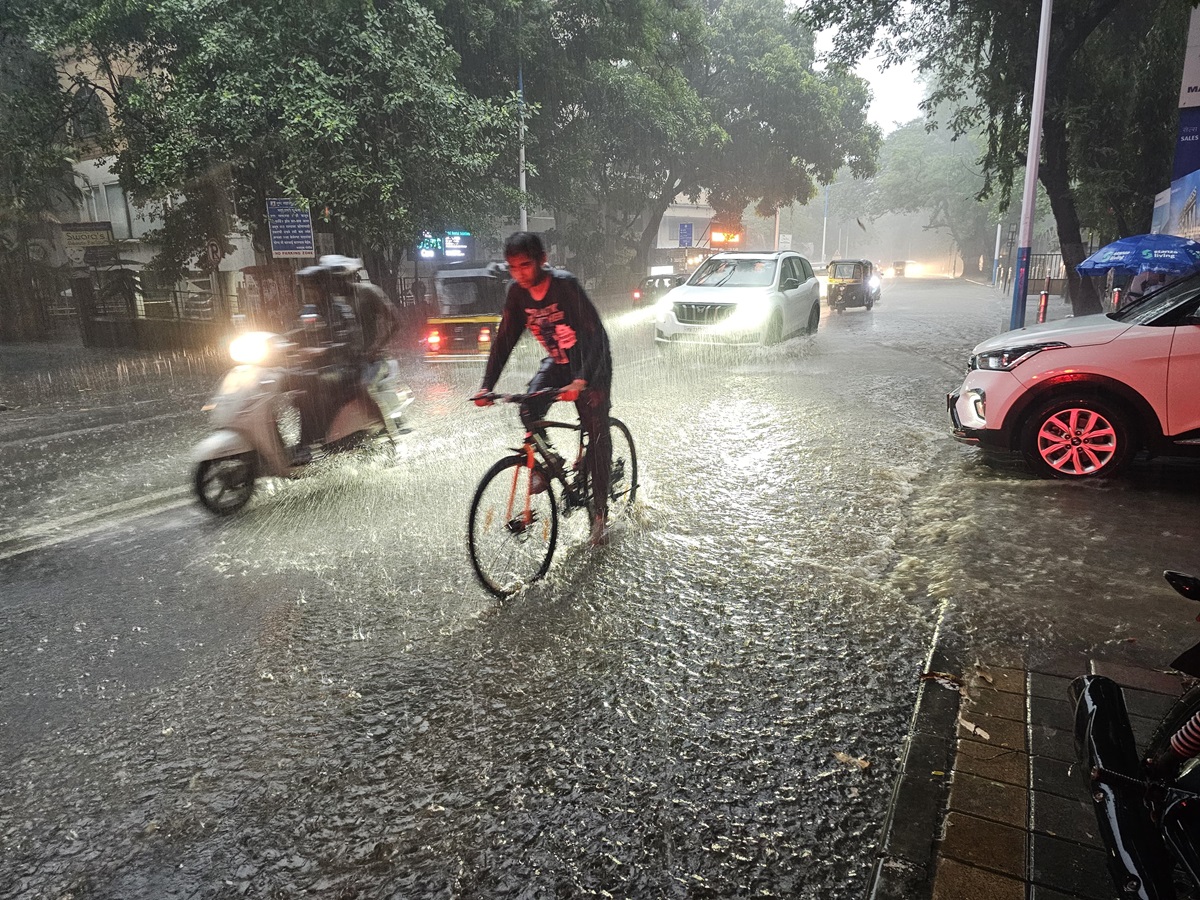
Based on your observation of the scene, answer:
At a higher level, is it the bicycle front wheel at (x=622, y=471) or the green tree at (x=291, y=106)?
the green tree at (x=291, y=106)

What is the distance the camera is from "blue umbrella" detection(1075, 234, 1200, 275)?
10344mm

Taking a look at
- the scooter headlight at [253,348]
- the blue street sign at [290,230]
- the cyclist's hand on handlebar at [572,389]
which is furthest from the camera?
the blue street sign at [290,230]

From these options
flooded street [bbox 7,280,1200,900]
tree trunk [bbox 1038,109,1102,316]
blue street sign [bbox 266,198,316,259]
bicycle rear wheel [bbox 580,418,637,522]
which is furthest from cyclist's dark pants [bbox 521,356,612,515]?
tree trunk [bbox 1038,109,1102,316]

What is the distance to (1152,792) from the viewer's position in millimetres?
2041

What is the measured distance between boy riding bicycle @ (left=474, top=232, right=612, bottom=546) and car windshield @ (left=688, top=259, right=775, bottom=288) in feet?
36.8

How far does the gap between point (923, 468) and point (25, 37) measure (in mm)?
20564

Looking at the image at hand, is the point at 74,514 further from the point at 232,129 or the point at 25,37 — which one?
the point at 25,37

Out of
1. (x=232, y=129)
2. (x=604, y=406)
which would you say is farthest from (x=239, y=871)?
(x=232, y=129)

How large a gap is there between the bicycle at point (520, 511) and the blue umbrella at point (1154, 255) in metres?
9.49

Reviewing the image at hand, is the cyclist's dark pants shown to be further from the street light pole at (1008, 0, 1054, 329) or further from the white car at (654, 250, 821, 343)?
the street light pole at (1008, 0, 1054, 329)

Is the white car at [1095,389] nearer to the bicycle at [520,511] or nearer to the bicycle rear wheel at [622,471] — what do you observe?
the bicycle rear wheel at [622,471]

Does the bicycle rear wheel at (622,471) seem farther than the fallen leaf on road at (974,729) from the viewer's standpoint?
Yes

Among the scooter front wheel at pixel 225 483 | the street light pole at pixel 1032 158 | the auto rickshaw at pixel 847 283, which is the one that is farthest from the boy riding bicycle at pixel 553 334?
the auto rickshaw at pixel 847 283

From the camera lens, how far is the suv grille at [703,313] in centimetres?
1462
